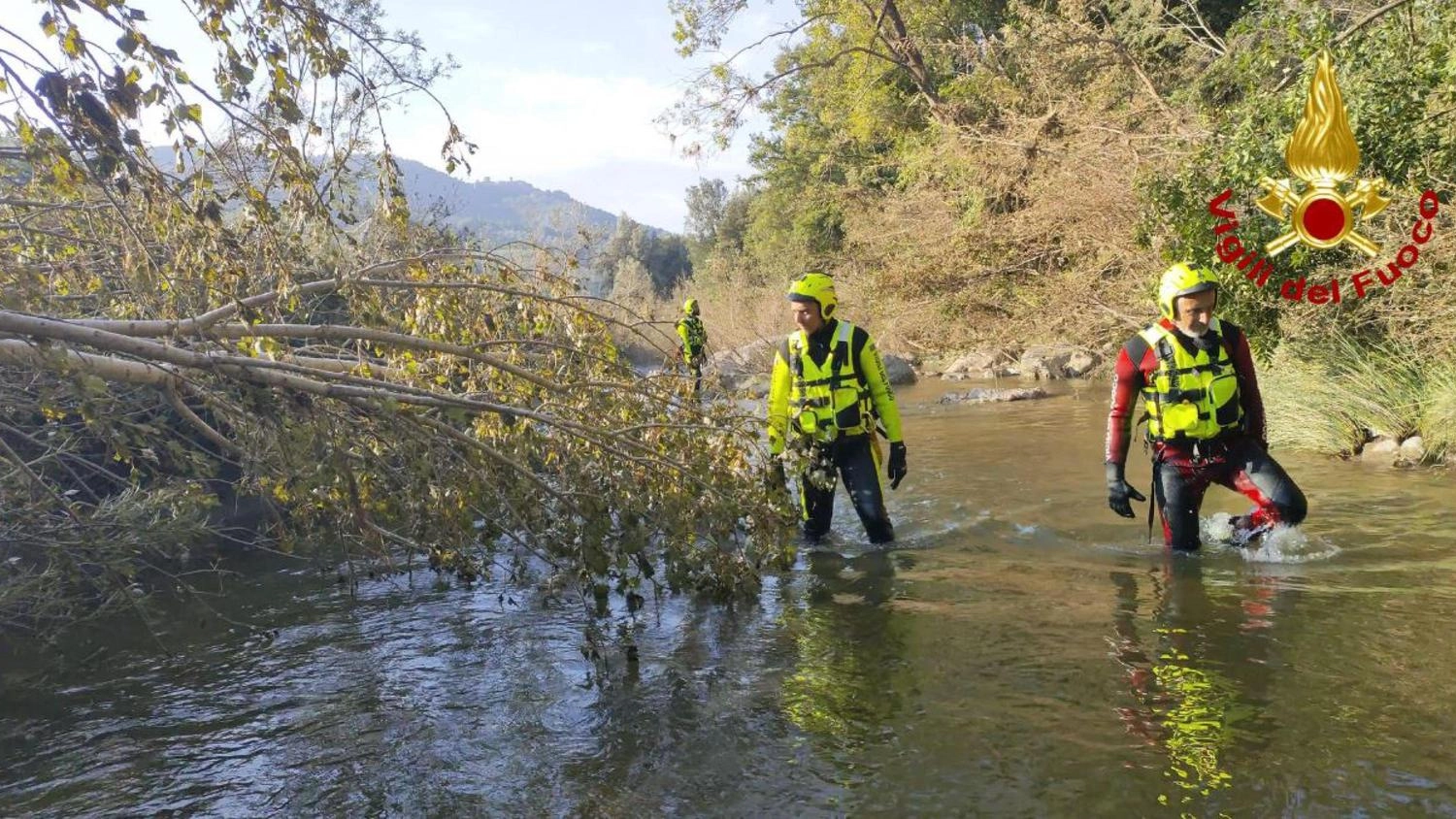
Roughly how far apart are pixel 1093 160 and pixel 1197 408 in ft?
34.7

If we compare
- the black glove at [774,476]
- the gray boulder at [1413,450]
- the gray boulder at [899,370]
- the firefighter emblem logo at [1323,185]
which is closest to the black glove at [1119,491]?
the black glove at [774,476]

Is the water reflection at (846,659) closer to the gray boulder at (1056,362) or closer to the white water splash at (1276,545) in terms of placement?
the white water splash at (1276,545)

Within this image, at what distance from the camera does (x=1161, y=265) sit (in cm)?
1411

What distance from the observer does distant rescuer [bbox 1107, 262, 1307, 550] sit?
6121 mm

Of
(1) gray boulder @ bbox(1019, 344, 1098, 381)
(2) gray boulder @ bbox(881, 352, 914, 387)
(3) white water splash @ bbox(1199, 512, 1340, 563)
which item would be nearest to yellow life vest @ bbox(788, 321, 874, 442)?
(3) white water splash @ bbox(1199, 512, 1340, 563)

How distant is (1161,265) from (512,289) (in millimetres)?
11020

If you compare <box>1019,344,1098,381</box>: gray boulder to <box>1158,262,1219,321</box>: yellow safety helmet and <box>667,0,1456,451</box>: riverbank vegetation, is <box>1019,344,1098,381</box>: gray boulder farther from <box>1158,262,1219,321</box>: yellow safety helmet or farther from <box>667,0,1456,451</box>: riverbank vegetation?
<box>1158,262,1219,321</box>: yellow safety helmet

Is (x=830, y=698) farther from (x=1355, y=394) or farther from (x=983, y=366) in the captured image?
(x=983, y=366)

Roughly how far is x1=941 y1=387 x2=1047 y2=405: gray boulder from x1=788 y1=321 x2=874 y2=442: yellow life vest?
39.5 feet

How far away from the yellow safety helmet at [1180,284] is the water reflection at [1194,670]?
1633 mm

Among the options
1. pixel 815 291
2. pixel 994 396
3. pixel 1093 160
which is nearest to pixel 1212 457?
pixel 815 291

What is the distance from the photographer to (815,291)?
6.96 m

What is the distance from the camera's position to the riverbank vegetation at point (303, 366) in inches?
152

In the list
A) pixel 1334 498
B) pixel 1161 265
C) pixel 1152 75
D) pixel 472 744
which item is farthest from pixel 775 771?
pixel 1152 75
